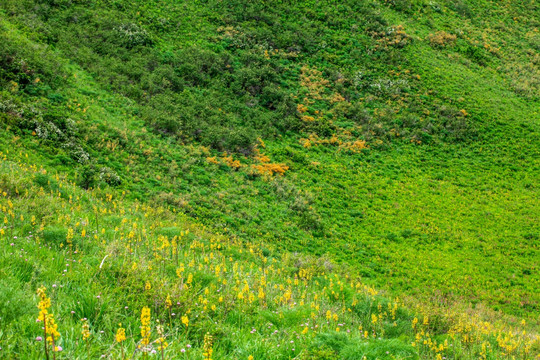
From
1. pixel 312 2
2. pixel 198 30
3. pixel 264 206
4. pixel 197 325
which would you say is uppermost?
pixel 312 2

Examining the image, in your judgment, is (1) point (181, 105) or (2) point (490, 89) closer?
(1) point (181, 105)

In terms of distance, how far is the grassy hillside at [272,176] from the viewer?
4656 mm

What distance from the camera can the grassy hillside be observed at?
4.66 meters

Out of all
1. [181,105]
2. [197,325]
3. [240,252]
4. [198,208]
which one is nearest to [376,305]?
[197,325]

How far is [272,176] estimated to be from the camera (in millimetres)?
23828

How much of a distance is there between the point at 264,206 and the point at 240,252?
778 centimetres

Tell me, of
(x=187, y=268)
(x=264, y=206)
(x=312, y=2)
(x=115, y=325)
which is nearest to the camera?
(x=115, y=325)

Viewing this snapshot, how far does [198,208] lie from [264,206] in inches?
175

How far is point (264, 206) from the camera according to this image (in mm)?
20609

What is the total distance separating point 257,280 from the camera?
7.19 m

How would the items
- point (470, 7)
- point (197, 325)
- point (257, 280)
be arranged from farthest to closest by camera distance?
point (470, 7)
point (257, 280)
point (197, 325)

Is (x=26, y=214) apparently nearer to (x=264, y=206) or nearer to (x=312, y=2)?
(x=264, y=206)

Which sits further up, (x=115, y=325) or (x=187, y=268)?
(x=115, y=325)

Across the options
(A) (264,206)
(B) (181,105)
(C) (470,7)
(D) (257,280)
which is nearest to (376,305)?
(D) (257,280)
